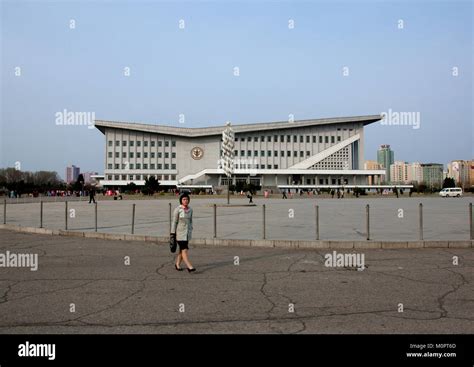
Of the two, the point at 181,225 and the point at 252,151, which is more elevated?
the point at 252,151

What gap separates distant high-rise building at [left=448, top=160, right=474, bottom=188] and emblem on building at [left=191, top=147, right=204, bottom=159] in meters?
74.9

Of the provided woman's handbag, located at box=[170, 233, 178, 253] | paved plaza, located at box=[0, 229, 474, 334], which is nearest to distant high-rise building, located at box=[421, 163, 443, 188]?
paved plaza, located at box=[0, 229, 474, 334]

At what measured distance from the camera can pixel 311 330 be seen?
483 cm

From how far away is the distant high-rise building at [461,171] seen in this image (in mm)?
124588

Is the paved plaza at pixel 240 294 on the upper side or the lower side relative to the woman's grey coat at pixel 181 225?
lower

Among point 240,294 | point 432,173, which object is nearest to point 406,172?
point 432,173

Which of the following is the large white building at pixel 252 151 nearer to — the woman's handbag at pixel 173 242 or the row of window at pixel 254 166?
the row of window at pixel 254 166

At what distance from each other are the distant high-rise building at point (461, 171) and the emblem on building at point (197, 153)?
74.9 m

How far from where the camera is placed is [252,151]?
119125 mm

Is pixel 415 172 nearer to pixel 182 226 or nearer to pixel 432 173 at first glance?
pixel 432 173

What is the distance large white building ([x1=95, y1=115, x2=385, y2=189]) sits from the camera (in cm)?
11731

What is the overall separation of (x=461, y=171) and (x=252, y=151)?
64431 mm

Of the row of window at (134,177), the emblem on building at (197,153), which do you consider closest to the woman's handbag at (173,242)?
the row of window at (134,177)

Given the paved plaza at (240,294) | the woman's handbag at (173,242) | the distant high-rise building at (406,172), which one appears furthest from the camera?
the distant high-rise building at (406,172)
